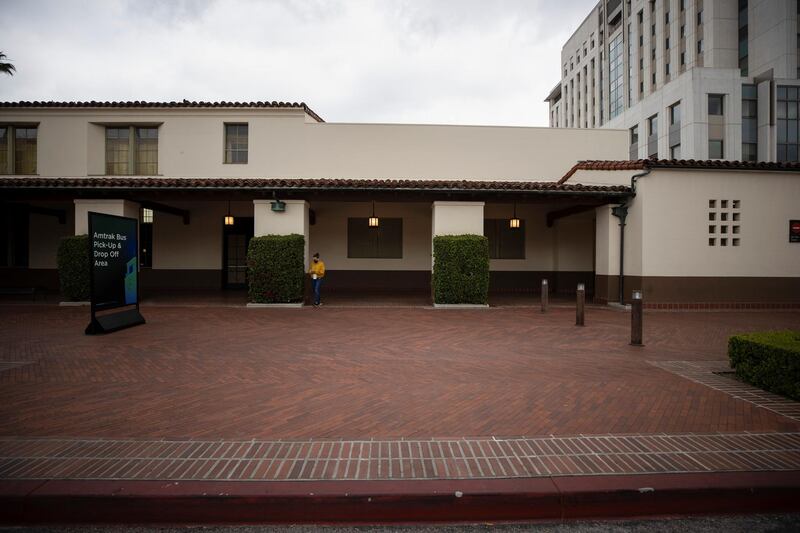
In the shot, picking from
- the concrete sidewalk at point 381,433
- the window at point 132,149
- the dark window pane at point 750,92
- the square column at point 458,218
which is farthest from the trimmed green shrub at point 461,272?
the dark window pane at point 750,92

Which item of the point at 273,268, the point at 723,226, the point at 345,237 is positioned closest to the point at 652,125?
the point at 723,226

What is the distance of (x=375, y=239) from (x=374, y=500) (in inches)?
610

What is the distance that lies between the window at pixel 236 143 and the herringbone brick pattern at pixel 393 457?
1606 cm

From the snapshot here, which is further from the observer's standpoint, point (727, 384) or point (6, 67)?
point (6, 67)

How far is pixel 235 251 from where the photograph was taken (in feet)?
59.1

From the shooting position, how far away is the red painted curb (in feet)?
9.22

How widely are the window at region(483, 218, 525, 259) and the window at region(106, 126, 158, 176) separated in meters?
14.9

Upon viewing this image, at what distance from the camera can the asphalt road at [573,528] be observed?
2.73 meters

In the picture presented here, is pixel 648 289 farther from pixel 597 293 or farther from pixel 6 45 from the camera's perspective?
pixel 6 45

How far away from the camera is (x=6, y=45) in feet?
58.0

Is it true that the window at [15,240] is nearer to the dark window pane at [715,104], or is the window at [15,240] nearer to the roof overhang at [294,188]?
the roof overhang at [294,188]

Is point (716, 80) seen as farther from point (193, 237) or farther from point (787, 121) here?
point (193, 237)

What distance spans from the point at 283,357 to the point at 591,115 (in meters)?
60.6

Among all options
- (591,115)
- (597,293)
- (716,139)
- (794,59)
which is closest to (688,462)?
(597,293)
